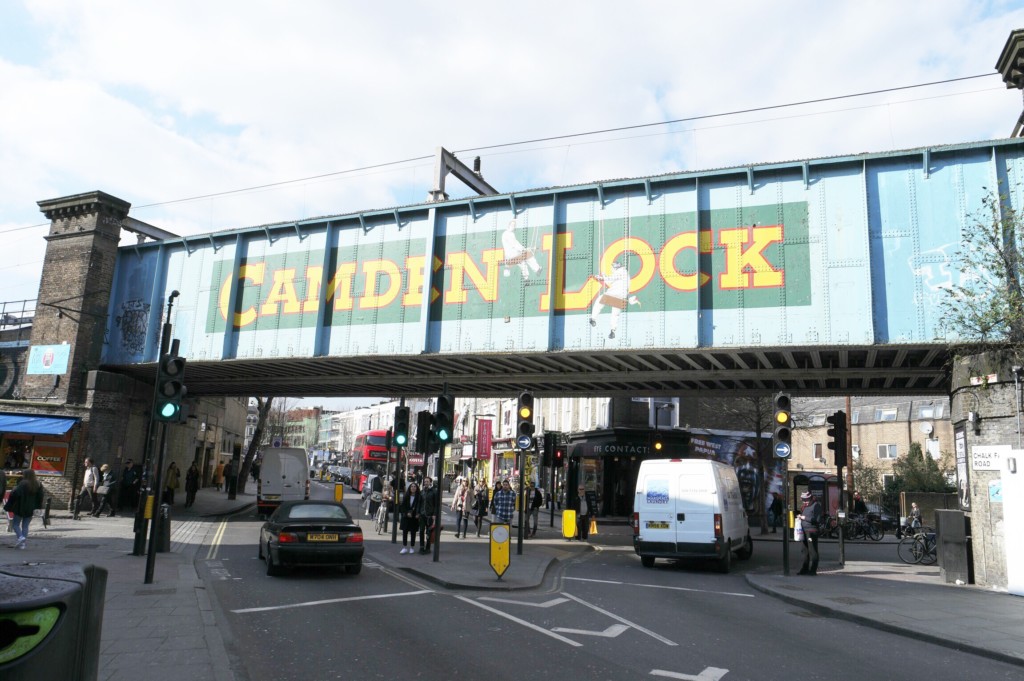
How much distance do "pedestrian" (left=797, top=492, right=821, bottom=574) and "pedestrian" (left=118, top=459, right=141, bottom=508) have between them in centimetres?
2119

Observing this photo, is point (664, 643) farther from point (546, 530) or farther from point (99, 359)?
point (99, 359)

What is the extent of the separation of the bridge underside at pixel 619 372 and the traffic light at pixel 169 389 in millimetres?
7228

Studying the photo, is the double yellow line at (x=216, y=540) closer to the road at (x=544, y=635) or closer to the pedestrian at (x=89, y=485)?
the road at (x=544, y=635)

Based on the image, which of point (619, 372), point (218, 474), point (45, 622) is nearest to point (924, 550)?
point (619, 372)

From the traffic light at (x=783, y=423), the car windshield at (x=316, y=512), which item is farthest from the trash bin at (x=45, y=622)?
the traffic light at (x=783, y=423)

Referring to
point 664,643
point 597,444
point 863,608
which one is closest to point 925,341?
point 863,608

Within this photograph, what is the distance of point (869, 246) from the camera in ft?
50.5

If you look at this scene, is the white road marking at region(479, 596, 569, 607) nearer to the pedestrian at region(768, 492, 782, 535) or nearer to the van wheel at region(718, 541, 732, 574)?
the van wheel at region(718, 541, 732, 574)

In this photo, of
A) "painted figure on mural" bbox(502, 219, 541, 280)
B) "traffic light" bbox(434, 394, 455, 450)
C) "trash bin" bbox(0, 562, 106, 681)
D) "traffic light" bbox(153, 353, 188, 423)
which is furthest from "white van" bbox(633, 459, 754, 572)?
"trash bin" bbox(0, 562, 106, 681)

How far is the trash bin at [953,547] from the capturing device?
1427 cm

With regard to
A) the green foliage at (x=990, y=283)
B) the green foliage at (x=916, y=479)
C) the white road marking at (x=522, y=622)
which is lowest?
the white road marking at (x=522, y=622)

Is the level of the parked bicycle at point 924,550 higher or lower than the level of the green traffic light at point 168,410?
lower

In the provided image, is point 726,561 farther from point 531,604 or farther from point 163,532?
point 163,532

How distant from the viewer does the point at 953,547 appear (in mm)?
14398
